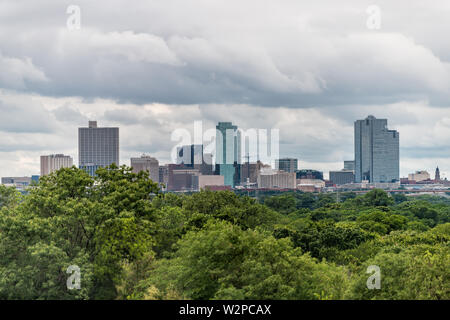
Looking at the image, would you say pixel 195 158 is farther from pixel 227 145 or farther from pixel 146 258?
pixel 146 258

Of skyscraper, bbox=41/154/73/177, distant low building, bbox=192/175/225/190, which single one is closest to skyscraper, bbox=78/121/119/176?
skyscraper, bbox=41/154/73/177

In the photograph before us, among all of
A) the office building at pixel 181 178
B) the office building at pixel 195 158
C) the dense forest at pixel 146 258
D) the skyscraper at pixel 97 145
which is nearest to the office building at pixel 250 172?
the office building at pixel 181 178

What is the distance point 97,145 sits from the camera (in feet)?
214

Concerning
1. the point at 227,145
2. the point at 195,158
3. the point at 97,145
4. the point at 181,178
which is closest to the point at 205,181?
the point at 181,178

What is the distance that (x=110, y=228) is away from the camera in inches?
1462

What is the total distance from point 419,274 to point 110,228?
18673 mm

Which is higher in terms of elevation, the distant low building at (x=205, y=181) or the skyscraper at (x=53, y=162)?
the skyscraper at (x=53, y=162)

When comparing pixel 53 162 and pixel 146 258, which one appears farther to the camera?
pixel 53 162

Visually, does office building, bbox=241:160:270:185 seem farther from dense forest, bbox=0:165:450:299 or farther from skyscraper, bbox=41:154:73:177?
dense forest, bbox=0:165:450:299

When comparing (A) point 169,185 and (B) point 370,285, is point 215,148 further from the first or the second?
(B) point 370,285

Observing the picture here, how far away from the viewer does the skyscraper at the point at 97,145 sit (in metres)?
62.8

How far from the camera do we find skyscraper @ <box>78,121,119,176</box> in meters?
62.8

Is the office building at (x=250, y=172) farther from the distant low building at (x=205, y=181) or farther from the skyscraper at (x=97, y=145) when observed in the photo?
the skyscraper at (x=97, y=145)
